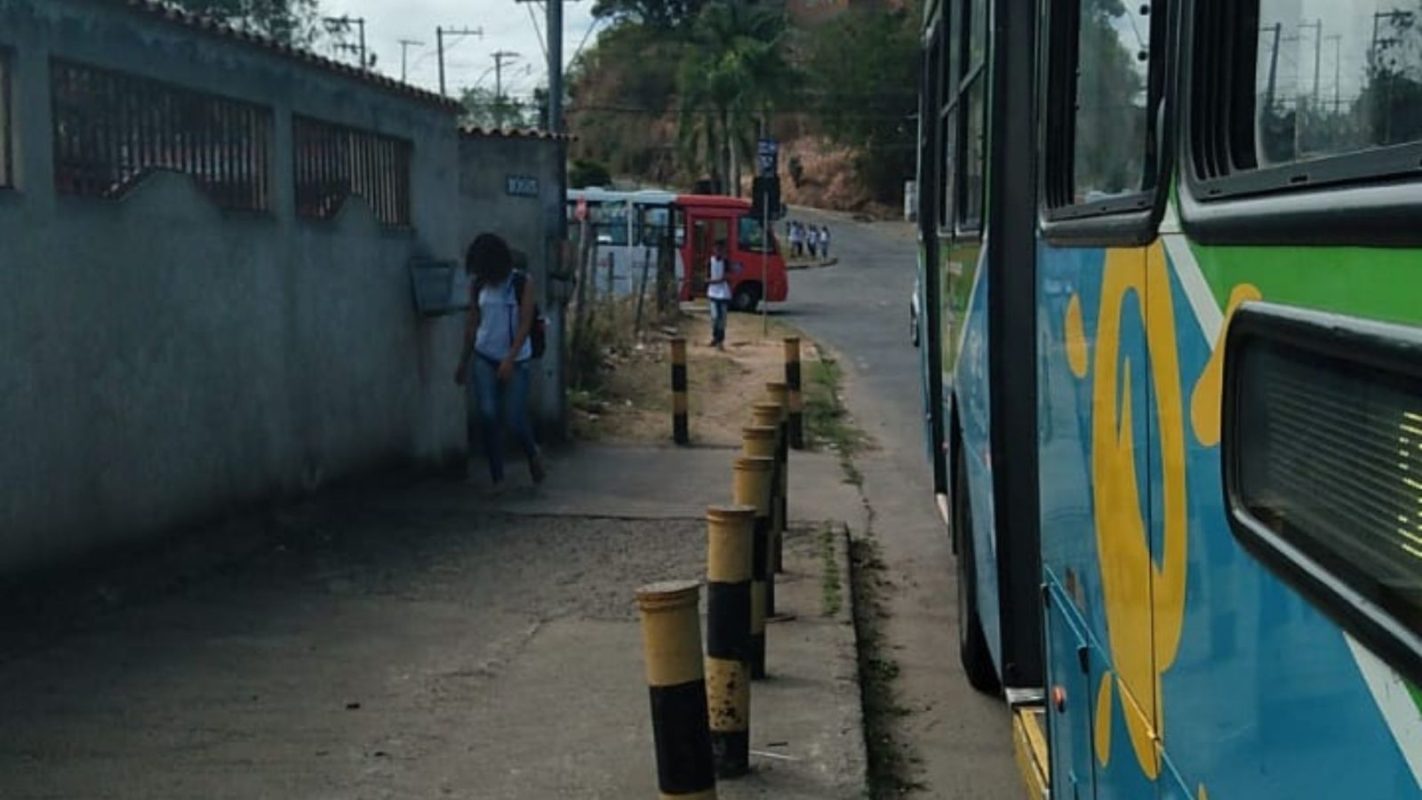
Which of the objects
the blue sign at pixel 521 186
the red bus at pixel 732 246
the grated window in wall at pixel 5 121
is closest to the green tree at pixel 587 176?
the red bus at pixel 732 246

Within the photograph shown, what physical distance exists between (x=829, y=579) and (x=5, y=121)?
4.61m

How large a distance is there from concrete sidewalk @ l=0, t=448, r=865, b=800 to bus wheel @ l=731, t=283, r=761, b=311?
28.6 metres

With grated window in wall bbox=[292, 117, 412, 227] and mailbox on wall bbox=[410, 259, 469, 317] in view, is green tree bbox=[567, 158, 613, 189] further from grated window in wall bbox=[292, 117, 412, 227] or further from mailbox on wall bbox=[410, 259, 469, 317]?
grated window in wall bbox=[292, 117, 412, 227]

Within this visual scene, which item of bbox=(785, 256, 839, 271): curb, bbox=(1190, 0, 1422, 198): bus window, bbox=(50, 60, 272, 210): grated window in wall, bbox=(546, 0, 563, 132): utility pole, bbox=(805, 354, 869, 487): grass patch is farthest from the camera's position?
bbox=(785, 256, 839, 271): curb

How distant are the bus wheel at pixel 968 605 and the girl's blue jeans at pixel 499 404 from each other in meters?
4.73

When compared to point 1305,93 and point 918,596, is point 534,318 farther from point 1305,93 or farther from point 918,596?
point 1305,93

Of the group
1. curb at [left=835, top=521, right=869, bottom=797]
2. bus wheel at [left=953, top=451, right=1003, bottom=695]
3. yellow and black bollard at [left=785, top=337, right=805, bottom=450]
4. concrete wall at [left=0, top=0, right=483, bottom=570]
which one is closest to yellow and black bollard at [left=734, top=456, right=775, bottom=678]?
curb at [left=835, top=521, right=869, bottom=797]

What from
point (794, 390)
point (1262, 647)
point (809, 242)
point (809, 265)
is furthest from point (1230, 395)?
point (809, 242)

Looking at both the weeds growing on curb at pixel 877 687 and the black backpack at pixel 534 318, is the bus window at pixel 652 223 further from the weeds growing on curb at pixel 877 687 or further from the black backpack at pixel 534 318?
the weeds growing on curb at pixel 877 687

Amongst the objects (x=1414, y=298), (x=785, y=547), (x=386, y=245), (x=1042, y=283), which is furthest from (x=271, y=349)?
(x=1414, y=298)

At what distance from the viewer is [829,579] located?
30.9ft

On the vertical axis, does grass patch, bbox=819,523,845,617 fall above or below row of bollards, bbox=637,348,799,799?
below

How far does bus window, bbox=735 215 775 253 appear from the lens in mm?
39031

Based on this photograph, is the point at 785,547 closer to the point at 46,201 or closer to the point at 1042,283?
the point at 46,201
